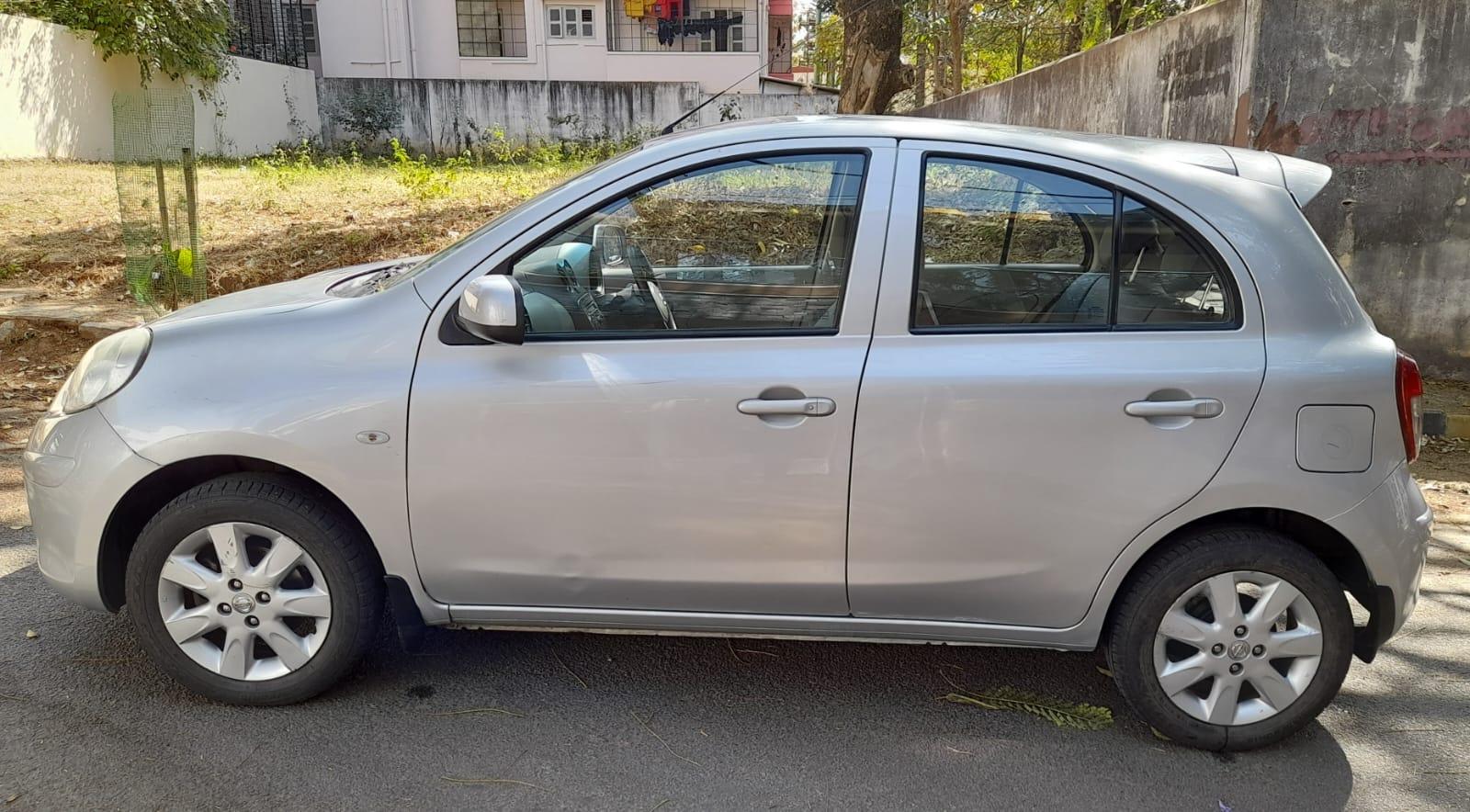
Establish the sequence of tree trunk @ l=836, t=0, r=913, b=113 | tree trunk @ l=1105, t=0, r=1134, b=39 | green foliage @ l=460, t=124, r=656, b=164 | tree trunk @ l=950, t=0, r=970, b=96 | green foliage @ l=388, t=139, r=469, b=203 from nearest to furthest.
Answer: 1. tree trunk @ l=836, t=0, r=913, b=113
2. green foliage @ l=388, t=139, r=469, b=203
3. tree trunk @ l=1105, t=0, r=1134, b=39
4. green foliage @ l=460, t=124, r=656, b=164
5. tree trunk @ l=950, t=0, r=970, b=96

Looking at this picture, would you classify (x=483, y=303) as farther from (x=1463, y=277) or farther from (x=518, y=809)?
(x=1463, y=277)

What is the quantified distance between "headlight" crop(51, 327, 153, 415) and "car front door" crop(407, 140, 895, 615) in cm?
88

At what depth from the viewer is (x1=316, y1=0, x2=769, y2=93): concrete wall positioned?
27.6 metres

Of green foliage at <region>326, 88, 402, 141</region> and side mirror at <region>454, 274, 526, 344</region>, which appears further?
Answer: green foliage at <region>326, 88, 402, 141</region>

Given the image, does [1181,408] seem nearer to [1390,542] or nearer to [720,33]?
[1390,542]

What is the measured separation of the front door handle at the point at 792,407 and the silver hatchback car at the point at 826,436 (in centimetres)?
1

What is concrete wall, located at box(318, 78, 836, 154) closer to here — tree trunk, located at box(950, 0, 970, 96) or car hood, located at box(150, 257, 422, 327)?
tree trunk, located at box(950, 0, 970, 96)

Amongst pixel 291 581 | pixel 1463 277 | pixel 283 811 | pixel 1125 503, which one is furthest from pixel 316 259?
pixel 1463 277

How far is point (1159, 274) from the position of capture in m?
2.96

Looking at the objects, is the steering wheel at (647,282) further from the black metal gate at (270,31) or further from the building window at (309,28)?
the building window at (309,28)

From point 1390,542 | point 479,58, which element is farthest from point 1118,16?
point 479,58

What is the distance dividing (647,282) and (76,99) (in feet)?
56.2

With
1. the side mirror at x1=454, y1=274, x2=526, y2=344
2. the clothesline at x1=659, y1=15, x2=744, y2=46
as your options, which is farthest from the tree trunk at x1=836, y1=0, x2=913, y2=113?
the clothesline at x1=659, y1=15, x2=744, y2=46

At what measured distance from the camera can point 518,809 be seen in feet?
9.02
